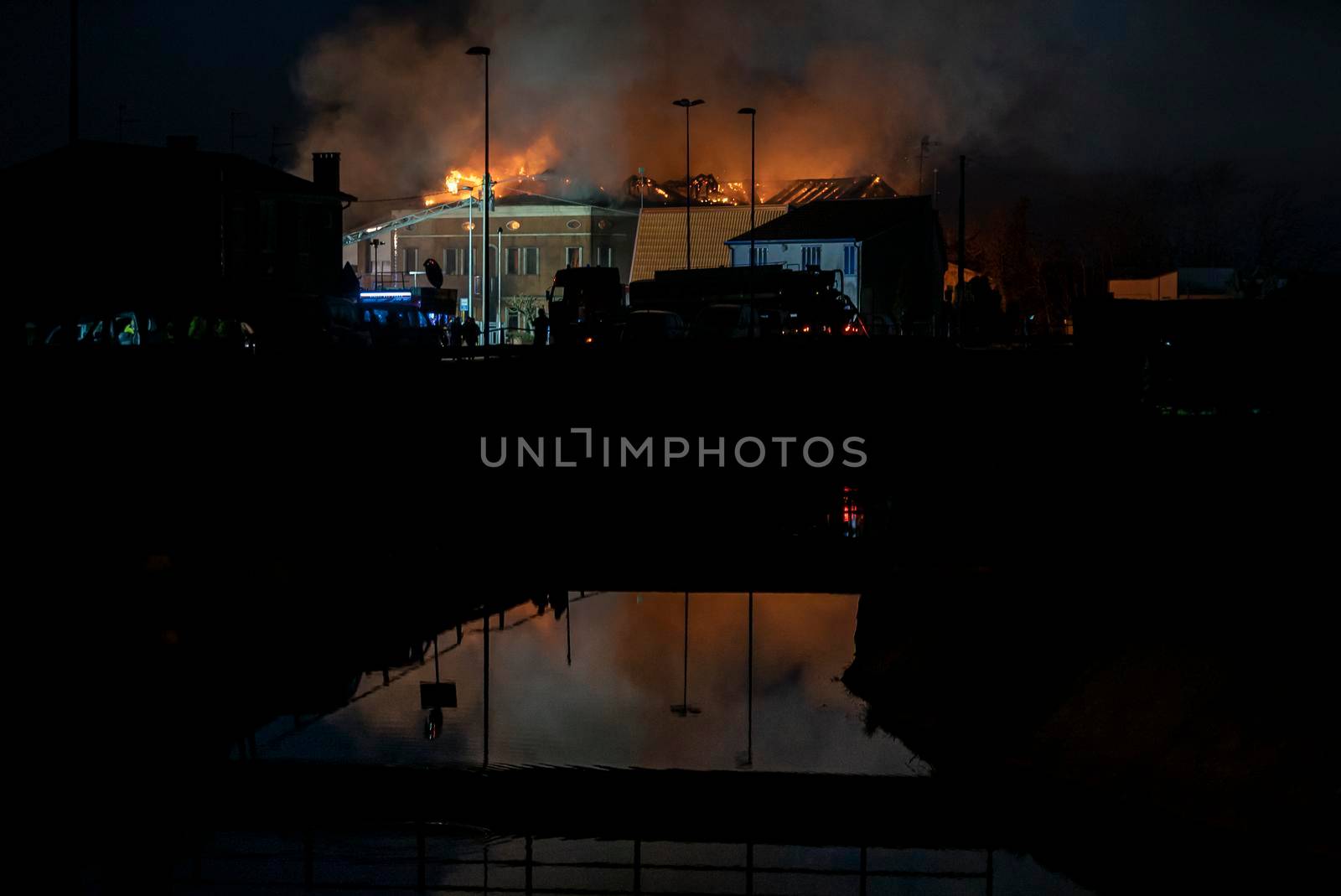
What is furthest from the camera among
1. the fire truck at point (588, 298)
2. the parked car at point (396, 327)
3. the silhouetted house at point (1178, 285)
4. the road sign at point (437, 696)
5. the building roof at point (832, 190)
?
the building roof at point (832, 190)

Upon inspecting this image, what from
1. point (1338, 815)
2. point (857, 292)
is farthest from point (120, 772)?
point (857, 292)

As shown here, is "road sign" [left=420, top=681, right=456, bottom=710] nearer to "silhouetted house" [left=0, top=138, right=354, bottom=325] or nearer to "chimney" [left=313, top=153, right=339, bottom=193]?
"silhouetted house" [left=0, top=138, right=354, bottom=325]

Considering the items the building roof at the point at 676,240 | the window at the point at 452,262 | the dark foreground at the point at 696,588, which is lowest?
the dark foreground at the point at 696,588

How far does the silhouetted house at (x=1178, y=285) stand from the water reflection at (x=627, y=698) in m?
55.7

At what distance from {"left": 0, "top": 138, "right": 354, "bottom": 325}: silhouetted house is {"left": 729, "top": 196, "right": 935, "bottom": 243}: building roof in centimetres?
3277

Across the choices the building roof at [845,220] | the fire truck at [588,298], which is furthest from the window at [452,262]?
the fire truck at [588,298]

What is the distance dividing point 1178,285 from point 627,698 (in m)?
66.6

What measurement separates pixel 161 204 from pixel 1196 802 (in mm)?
55429

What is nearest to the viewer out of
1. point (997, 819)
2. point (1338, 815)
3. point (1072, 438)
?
point (1338, 815)

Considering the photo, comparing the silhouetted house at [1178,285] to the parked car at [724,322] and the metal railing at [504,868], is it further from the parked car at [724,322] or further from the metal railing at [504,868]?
the metal railing at [504,868]

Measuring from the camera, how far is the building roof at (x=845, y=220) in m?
98.6

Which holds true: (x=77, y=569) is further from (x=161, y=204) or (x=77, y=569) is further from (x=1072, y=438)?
(x=161, y=204)

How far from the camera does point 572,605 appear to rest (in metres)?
38.2

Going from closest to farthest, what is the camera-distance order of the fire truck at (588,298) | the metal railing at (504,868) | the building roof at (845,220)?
the metal railing at (504,868)
the fire truck at (588,298)
the building roof at (845,220)
